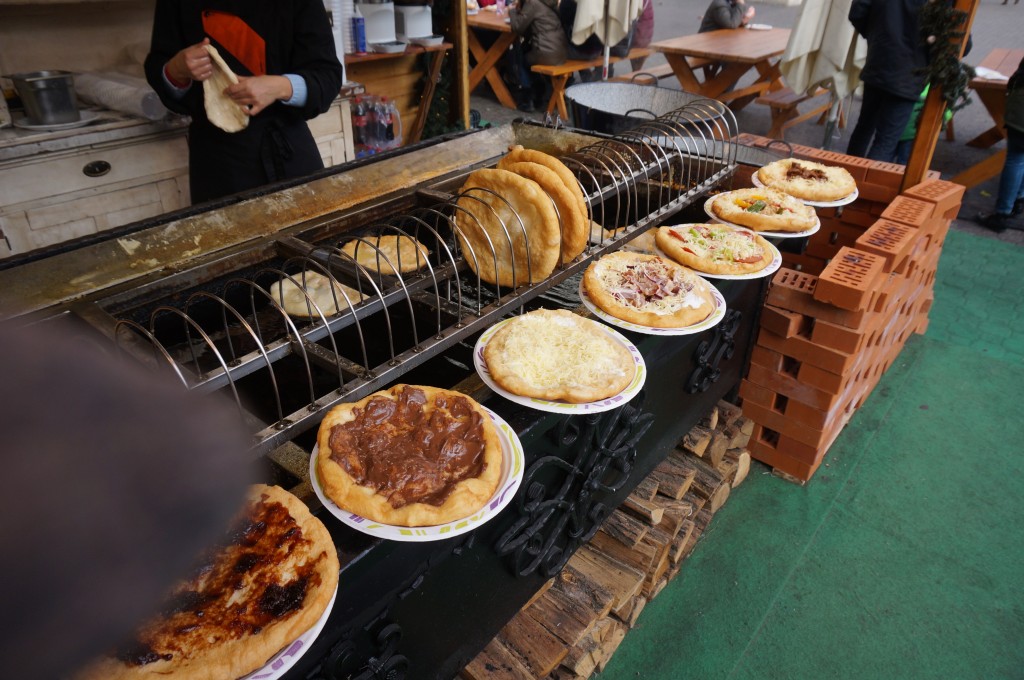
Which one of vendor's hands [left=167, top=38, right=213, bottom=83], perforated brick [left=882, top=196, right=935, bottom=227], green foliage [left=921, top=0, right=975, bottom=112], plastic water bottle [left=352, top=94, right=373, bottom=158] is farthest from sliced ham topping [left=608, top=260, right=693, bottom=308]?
plastic water bottle [left=352, top=94, right=373, bottom=158]

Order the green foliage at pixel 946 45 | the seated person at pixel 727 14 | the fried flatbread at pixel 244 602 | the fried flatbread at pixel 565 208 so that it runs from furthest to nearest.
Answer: the seated person at pixel 727 14
the green foliage at pixel 946 45
the fried flatbread at pixel 565 208
the fried flatbread at pixel 244 602

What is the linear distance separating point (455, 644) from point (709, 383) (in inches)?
75.7

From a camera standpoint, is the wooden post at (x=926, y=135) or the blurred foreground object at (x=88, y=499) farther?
the wooden post at (x=926, y=135)

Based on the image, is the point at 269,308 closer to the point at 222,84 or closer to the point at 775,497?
the point at 222,84

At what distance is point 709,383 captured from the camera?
331 cm

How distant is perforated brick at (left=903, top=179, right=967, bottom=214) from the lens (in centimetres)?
387

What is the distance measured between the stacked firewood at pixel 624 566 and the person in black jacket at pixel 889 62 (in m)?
4.72

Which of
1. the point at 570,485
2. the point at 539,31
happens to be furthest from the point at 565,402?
the point at 539,31

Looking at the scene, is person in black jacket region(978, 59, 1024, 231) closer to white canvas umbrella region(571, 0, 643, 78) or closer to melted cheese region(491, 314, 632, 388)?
white canvas umbrella region(571, 0, 643, 78)

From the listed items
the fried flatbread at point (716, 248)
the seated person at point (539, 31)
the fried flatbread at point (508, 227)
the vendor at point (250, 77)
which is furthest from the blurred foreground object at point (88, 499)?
the seated person at point (539, 31)

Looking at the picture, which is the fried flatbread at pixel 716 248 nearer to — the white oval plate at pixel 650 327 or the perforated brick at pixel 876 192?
the white oval plate at pixel 650 327

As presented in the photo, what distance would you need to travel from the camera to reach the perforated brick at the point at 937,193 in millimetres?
3871

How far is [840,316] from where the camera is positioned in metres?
3.26

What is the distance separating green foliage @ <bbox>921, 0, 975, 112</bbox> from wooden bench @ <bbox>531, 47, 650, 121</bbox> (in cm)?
676
